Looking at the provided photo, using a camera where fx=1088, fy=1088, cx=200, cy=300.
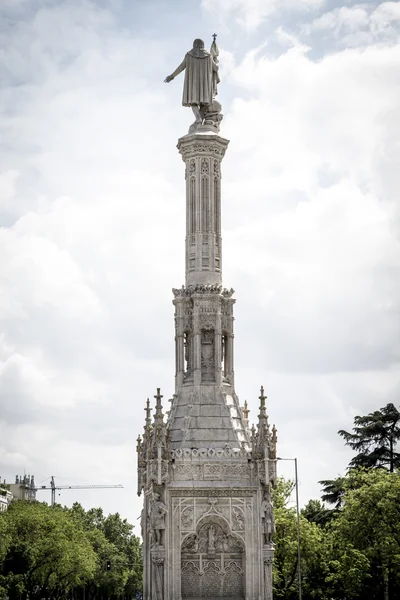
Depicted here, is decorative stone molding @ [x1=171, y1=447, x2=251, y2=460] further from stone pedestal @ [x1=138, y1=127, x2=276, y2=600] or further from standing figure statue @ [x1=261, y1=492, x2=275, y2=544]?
standing figure statue @ [x1=261, y1=492, x2=275, y2=544]

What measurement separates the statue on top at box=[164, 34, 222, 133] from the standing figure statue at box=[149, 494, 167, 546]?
1928 centimetres

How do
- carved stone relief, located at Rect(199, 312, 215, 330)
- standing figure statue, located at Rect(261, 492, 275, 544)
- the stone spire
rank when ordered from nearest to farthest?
standing figure statue, located at Rect(261, 492, 275, 544) < the stone spire < carved stone relief, located at Rect(199, 312, 215, 330)

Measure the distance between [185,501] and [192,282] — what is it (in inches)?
441

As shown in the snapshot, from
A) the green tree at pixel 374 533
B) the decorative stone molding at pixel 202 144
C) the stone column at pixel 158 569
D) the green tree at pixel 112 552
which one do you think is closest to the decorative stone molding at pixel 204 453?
the stone column at pixel 158 569

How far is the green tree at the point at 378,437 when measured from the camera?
78.9 metres

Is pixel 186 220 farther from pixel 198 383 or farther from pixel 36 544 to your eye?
pixel 36 544

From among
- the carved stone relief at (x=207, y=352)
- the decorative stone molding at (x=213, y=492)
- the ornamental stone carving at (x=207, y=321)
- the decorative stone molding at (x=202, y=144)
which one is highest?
the decorative stone molding at (x=202, y=144)

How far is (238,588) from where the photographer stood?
49.2 m

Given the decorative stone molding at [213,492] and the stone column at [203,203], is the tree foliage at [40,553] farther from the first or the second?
the stone column at [203,203]

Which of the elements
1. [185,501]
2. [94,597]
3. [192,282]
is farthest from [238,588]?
[94,597]

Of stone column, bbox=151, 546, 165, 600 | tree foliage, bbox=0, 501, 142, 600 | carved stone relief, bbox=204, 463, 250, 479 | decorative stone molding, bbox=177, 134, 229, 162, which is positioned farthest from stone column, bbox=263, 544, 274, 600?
tree foliage, bbox=0, 501, 142, 600

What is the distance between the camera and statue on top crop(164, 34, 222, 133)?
5638 centimetres

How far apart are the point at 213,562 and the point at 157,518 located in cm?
340

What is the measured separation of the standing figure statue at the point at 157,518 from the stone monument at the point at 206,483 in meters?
0.04
